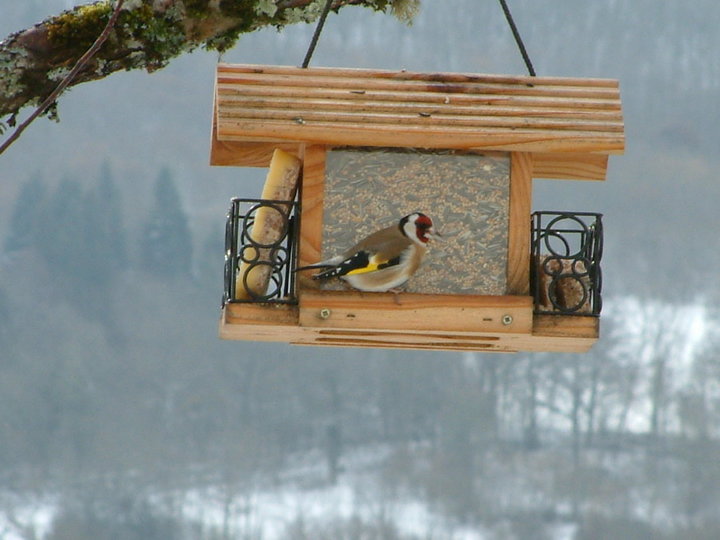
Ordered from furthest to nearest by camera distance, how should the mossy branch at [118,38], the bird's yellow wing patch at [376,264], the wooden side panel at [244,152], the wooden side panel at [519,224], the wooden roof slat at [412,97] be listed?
the wooden side panel at [244,152] < the wooden side panel at [519,224] < the wooden roof slat at [412,97] < the bird's yellow wing patch at [376,264] < the mossy branch at [118,38]

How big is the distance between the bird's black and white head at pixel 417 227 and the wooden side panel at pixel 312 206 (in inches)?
10.6

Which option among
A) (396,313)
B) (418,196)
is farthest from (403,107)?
(396,313)

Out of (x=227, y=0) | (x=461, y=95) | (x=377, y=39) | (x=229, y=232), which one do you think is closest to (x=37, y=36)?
(x=227, y=0)

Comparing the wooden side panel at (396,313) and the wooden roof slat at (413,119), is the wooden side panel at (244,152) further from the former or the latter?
the wooden side panel at (396,313)

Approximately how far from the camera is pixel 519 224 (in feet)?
11.9

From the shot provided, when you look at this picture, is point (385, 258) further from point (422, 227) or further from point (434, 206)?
point (434, 206)

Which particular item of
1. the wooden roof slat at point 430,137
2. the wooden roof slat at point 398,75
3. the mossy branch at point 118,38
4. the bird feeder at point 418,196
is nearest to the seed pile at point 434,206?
the bird feeder at point 418,196

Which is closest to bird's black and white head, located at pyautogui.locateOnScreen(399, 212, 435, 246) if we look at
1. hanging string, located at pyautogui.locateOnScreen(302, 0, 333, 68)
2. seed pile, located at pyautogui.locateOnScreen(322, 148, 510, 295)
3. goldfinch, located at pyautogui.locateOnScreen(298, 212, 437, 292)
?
goldfinch, located at pyautogui.locateOnScreen(298, 212, 437, 292)

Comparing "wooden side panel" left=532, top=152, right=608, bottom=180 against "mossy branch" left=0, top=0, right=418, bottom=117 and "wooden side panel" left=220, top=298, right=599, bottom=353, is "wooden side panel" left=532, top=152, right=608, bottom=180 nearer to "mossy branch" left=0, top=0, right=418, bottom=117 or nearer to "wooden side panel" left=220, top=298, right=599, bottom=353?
"wooden side panel" left=220, top=298, right=599, bottom=353

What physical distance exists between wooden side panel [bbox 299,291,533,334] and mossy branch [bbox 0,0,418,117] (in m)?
0.78

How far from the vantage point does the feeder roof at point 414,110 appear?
3.47m

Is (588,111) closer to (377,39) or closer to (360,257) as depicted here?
(360,257)

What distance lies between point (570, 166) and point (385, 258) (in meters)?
0.77

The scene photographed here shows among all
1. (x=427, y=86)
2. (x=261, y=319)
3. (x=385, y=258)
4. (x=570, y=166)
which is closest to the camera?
(x=385, y=258)
